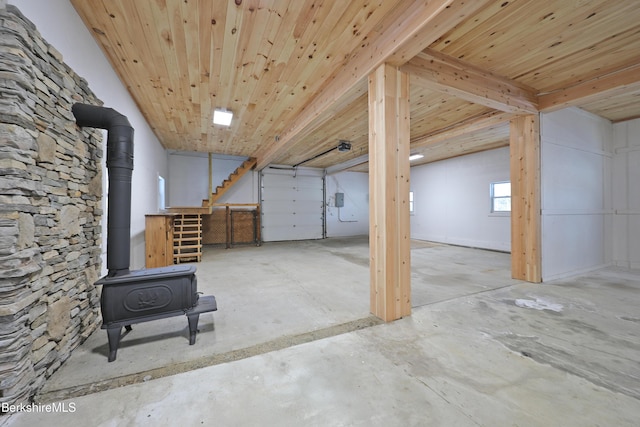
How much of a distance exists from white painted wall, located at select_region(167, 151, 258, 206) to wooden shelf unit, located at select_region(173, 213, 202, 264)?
6.89 ft

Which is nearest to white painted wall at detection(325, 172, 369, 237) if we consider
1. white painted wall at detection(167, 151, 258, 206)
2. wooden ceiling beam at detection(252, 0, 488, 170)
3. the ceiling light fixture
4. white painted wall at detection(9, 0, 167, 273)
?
white painted wall at detection(167, 151, 258, 206)

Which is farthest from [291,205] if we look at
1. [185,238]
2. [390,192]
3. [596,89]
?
[596,89]

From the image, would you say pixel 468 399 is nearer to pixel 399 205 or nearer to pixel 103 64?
pixel 399 205

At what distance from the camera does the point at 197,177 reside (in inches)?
294

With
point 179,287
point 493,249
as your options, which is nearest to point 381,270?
point 179,287

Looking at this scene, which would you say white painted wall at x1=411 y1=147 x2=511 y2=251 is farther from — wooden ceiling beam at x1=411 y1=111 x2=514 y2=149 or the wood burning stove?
the wood burning stove

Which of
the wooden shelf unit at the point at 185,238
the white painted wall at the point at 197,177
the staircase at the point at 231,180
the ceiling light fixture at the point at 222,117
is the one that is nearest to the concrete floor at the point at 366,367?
the wooden shelf unit at the point at 185,238

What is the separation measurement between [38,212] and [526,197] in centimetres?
530

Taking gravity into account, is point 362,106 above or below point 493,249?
above

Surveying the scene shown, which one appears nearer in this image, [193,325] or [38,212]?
[38,212]

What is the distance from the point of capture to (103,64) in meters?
2.57

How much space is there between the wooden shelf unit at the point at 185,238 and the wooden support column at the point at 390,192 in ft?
14.2

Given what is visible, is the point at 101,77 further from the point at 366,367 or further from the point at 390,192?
the point at 366,367

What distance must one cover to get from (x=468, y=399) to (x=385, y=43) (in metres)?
2.77
